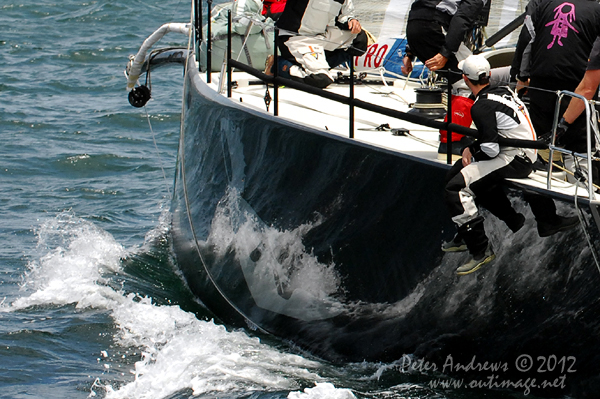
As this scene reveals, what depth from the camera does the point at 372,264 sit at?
4867 millimetres

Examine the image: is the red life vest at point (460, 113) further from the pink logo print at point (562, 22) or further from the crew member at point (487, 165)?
the pink logo print at point (562, 22)

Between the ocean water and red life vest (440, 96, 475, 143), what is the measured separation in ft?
4.35

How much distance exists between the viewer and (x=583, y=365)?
4.41 metres

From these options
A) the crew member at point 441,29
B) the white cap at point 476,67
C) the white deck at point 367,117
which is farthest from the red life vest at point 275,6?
the white cap at point 476,67

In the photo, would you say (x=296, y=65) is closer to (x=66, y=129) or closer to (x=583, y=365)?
(x=583, y=365)

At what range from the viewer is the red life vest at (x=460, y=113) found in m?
4.62

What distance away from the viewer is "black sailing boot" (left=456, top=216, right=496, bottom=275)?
4285 mm

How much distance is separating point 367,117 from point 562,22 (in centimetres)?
149

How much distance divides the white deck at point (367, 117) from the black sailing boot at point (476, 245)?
1.03 ft

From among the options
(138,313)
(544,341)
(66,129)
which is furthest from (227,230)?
(66,129)

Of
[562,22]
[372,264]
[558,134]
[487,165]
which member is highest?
[562,22]

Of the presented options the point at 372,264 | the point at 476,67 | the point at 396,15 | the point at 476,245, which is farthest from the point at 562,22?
the point at 396,15

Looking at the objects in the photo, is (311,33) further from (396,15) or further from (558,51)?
(558,51)

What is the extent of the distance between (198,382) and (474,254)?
1.82 m
